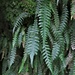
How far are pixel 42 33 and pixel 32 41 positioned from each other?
0.13 metres

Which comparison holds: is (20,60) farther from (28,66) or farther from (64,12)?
(64,12)

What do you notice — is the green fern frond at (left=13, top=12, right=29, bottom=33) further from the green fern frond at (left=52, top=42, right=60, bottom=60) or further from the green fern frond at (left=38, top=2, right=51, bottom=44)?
the green fern frond at (left=52, top=42, right=60, bottom=60)

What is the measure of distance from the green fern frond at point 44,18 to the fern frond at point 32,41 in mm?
87

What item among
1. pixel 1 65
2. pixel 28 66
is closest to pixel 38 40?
pixel 28 66

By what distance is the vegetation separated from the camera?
1.86 meters

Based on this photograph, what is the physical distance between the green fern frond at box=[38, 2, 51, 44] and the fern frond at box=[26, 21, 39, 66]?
0.09 meters

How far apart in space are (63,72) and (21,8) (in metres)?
0.80

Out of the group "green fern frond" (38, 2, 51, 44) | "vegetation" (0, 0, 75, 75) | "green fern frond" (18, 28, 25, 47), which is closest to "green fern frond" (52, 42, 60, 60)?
"vegetation" (0, 0, 75, 75)

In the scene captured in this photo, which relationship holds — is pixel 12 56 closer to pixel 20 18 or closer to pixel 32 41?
pixel 32 41

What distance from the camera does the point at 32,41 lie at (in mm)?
1872

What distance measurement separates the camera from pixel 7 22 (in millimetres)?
2098

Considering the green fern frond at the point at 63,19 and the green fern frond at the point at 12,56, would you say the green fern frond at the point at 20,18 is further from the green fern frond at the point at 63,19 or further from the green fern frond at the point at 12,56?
the green fern frond at the point at 63,19

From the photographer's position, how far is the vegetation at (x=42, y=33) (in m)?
1.86

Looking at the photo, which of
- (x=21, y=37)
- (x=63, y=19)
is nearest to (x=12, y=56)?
(x=21, y=37)
